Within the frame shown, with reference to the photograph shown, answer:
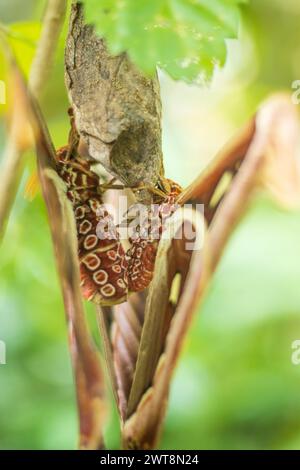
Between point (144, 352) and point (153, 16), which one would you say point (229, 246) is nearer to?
point (144, 352)

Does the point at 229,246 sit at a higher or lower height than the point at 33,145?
lower

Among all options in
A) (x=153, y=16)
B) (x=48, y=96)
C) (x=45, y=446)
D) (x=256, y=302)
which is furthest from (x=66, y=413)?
(x=153, y=16)

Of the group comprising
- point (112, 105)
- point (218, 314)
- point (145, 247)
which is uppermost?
point (112, 105)

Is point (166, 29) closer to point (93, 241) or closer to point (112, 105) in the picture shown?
point (112, 105)

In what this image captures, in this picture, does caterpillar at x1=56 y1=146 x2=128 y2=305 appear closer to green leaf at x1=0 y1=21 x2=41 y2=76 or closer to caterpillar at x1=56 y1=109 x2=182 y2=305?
caterpillar at x1=56 y1=109 x2=182 y2=305

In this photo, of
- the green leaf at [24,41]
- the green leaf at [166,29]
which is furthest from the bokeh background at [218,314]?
the green leaf at [166,29]

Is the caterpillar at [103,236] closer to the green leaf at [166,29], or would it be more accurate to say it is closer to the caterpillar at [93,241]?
the caterpillar at [93,241]

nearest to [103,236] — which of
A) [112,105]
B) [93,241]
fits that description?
[93,241]
